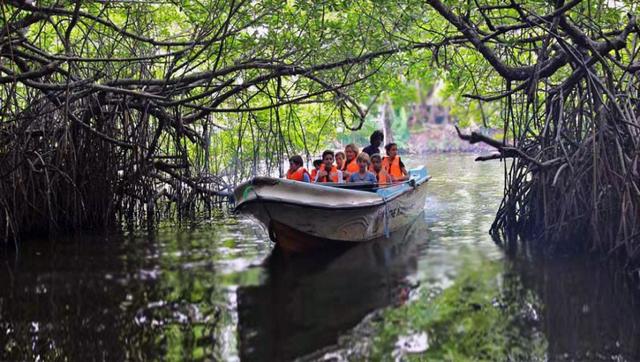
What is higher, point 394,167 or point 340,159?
point 340,159

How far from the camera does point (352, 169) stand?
9.37m

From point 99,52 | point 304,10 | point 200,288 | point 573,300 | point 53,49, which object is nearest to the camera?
point 573,300

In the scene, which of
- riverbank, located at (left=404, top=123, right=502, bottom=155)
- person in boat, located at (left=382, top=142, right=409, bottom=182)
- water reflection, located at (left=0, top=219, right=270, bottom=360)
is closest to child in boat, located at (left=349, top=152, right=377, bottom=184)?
person in boat, located at (left=382, top=142, right=409, bottom=182)

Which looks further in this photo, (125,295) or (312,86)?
(312,86)

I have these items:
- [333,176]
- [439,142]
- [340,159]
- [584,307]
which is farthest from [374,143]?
[439,142]

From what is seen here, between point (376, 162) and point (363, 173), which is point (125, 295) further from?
point (376, 162)

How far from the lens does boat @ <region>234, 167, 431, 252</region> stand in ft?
23.3

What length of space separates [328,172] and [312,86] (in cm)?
116

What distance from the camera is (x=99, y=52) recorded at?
8352mm

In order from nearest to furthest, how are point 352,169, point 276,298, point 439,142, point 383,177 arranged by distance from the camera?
1. point 276,298
2. point 383,177
3. point 352,169
4. point 439,142

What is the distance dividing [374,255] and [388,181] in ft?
5.30

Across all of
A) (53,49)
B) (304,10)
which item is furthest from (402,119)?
(304,10)

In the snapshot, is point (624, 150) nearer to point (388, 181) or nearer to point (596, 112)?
point (596, 112)

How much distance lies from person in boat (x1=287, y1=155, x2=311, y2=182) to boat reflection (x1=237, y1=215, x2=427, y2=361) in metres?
1.12
